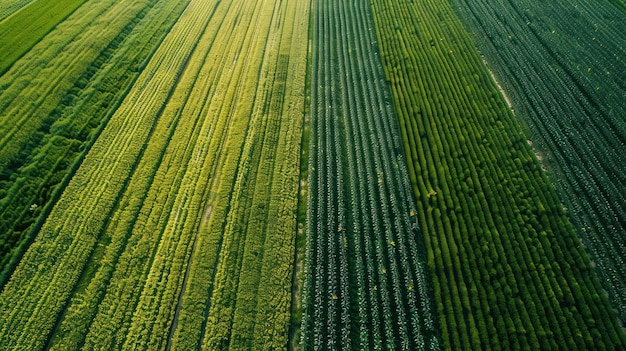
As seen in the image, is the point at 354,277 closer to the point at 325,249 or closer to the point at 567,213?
the point at 325,249

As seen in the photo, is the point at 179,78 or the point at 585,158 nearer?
the point at 585,158

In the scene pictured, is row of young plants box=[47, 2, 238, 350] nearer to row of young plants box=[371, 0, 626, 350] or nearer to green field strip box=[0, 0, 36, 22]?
row of young plants box=[371, 0, 626, 350]

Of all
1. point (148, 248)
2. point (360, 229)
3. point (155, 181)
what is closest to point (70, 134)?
point (155, 181)

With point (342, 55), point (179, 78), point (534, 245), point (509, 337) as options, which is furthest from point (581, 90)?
point (179, 78)

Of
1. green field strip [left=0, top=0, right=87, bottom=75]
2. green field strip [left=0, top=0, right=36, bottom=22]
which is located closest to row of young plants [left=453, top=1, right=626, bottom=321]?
green field strip [left=0, top=0, right=87, bottom=75]

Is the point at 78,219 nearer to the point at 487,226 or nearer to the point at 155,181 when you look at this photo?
the point at 155,181

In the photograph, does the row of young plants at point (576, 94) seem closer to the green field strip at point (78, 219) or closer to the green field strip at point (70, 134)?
the green field strip at point (78, 219)
